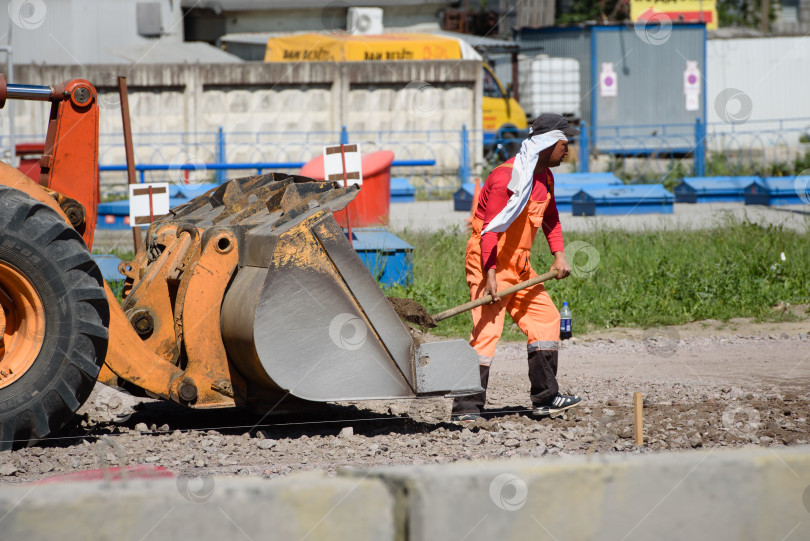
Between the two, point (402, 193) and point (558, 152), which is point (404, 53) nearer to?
point (402, 193)

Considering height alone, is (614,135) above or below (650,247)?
above

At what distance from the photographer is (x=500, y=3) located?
39.6 m

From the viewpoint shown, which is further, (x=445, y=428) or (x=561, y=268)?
(x=561, y=268)

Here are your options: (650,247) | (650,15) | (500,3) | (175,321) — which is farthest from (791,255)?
(500,3)

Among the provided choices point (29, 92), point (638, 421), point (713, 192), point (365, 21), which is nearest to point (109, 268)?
point (29, 92)

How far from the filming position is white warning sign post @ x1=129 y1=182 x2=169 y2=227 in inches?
325

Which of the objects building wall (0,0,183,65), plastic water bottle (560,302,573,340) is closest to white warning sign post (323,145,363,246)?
plastic water bottle (560,302,573,340)

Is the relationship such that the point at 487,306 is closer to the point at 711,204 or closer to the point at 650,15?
the point at 711,204

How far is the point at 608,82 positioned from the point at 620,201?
1162 cm

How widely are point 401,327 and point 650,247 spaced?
664 cm

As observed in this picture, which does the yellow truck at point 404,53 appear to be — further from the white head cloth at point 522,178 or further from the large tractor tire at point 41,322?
the large tractor tire at point 41,322

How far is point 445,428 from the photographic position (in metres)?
5.36

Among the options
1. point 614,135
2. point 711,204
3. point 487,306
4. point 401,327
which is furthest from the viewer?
point 614,135

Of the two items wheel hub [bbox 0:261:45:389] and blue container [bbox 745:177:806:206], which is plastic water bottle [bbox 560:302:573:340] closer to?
wheel hub [bbox 0:261:45:389]
